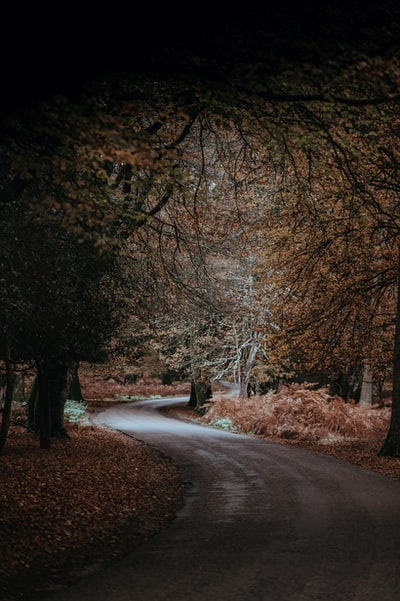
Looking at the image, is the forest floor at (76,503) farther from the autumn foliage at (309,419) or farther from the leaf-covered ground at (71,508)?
the autumn foliage at (309,419)

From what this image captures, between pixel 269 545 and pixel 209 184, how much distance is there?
8.11 meters

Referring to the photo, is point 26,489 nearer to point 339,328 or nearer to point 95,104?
point 95,104

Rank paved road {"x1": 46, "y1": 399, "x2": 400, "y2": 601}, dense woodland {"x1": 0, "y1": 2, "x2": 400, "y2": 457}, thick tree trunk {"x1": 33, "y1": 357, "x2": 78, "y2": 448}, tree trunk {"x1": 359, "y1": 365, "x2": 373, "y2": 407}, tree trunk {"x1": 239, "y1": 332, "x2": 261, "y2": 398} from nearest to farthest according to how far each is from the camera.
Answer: paved road {"x1": 46, "y1": 399, "x2": 400, "y2": 601} < dense woodland {"x1": 0, "y1": 2, "x2": 400, "y2": 457} < thick tree trunk {"x1": 33, "y1": 357, "x2": 78, "y2": 448} < tree trunk {"x1": 359, "y1": 365, "x2": 373, "y2": 407} < tree trunk {"x1": 239, "y1": 332, "x2": 261, "y2": 398}

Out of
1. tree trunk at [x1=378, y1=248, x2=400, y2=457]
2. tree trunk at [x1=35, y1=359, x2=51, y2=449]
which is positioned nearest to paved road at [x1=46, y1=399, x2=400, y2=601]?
tree trunk at [x1=378, y1=248, x2=400, y2=457]

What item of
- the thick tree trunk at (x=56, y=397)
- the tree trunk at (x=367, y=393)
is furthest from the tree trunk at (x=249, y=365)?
the thick tree trunk at (x=56, y=397)

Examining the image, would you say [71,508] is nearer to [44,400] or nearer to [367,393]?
[44,400]

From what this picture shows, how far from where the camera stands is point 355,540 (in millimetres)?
6637

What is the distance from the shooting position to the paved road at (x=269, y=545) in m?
4.99

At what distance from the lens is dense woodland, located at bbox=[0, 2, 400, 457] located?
543 cm

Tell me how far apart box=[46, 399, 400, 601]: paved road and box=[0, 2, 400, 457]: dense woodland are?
4.15m

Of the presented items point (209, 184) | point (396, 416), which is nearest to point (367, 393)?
point (396, 416)

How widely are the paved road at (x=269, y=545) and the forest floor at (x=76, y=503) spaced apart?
1.17ft

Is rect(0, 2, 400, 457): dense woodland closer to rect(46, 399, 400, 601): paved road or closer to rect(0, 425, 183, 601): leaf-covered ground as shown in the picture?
rect(0, 425, 183, 601): leaf-covered ground

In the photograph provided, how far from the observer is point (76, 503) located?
29.1 ft
